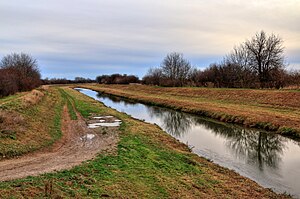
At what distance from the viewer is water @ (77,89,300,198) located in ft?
38.9

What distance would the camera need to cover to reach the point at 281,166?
1352 cm

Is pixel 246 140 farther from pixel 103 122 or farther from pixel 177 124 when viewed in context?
pixel 103 122

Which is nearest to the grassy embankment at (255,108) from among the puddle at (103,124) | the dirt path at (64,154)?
the puddle at (103,124)

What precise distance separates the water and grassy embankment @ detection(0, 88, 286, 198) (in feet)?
4.19

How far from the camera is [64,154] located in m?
12.2

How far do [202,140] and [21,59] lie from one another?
71.9 meters

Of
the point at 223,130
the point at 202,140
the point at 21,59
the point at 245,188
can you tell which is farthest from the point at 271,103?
the point at 21,59

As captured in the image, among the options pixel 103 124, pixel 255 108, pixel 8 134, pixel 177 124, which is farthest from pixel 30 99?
pixel 255 108

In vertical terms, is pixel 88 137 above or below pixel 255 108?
below

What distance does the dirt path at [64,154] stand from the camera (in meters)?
9.44

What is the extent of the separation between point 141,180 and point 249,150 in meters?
9.34

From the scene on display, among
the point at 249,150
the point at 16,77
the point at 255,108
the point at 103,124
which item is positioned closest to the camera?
the point at 249,150

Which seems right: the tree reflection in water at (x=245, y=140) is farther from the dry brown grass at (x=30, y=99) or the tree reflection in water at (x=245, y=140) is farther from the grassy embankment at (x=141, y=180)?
the dry brown grass at (x=30, y=99)

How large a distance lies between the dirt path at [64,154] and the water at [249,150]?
5.19 metres
